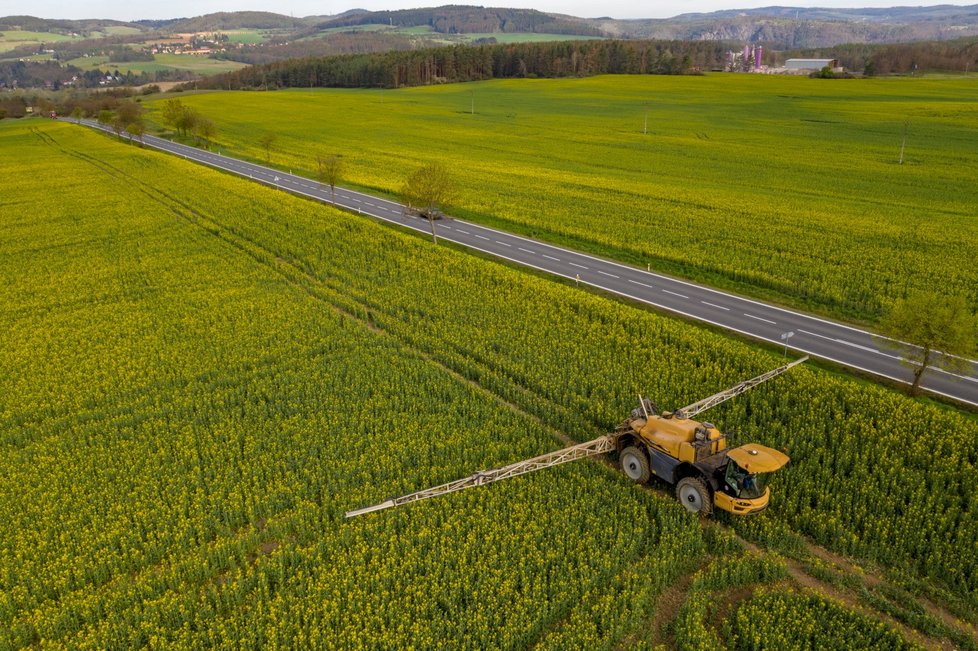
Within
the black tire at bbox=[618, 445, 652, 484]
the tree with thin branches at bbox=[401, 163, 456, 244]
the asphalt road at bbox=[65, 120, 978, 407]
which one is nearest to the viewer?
the black tire at bbox=[618, 445, 652, 484]

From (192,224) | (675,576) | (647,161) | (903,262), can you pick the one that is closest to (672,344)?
(675,576)

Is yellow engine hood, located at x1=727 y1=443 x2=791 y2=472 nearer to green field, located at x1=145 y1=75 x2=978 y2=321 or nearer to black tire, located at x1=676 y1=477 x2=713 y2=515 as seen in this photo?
black tire, located at x1=676 y1=477 x2=713 y2=515

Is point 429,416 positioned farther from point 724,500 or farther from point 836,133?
point 836,133

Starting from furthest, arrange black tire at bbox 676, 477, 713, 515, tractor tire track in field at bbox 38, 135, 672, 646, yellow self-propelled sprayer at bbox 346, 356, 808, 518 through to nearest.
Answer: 1. black tire at bbox 676, 477, 713, 515
2. yellow self-propelled sprayer at bbox 346, 356, 808, 518
3. tractor tire track in field at bbox 38, 135, 672, 646

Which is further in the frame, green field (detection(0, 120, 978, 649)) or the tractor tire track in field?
the tractor tire track in field

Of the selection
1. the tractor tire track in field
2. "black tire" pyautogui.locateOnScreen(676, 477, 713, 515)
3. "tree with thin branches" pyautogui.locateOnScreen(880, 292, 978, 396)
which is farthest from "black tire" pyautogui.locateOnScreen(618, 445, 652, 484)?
"tree with thin branches" pyautogui.locateOnScreen(880, 292, 978, 396)

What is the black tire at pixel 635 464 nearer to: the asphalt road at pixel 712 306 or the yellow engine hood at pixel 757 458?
the yellow engine hood at pixel 757 458
